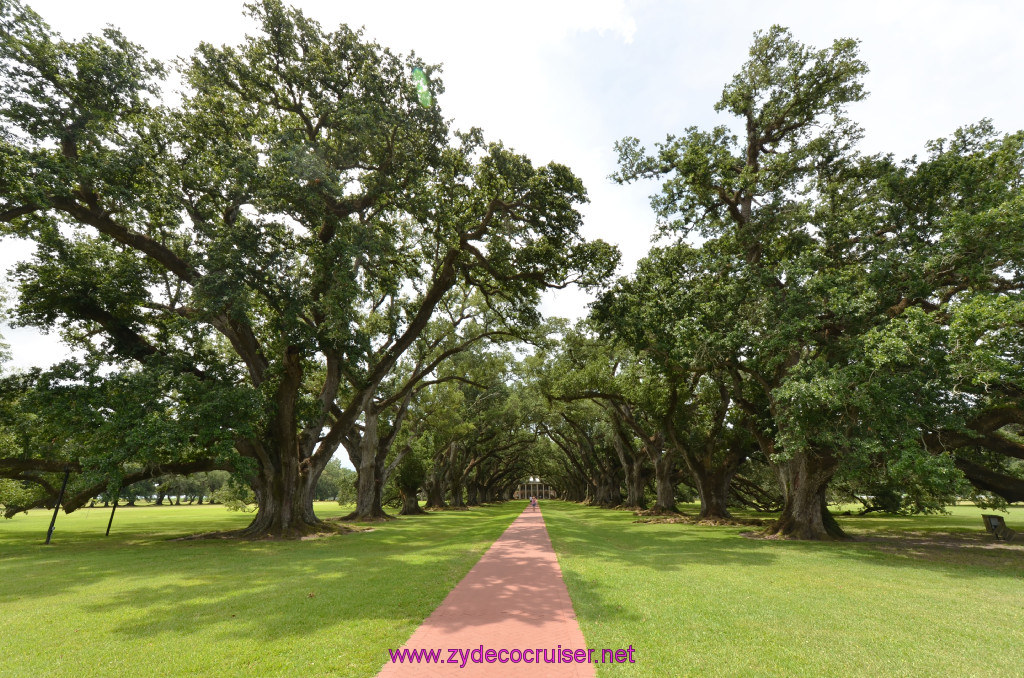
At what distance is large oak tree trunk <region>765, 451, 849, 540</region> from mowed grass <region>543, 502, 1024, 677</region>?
3.67 meters

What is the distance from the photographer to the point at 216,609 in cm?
706

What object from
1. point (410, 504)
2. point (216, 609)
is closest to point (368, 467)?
point (410, 504)

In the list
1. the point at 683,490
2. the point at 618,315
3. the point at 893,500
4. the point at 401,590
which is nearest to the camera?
the point at 401,590

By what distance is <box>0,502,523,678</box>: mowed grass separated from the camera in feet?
16.4

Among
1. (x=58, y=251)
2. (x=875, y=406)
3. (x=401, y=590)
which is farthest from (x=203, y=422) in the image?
(x=875, y=406)

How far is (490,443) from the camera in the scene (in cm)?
5197

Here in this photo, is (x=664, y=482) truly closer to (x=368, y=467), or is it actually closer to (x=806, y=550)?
(x=806, y=550)

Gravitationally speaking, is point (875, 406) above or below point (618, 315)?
below

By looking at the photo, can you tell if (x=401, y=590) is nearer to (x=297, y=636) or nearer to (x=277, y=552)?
(x=297, y=636)

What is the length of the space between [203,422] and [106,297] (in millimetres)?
6920

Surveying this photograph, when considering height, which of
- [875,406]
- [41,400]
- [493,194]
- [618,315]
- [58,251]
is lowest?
[875,406]

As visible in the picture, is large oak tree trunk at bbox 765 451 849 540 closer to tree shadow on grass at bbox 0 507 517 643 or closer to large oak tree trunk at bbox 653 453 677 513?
tree shadow on grass at bbox 0 507 517 643

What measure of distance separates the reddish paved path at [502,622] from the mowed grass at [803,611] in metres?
0.36

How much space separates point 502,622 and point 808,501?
16568 millimetres
